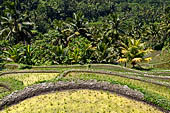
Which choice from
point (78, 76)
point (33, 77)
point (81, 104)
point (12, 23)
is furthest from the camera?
point (12, 23)

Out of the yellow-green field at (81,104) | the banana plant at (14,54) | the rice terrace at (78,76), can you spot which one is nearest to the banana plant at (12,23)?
the rice terrace at (78,76)

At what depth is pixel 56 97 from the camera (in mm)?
15500

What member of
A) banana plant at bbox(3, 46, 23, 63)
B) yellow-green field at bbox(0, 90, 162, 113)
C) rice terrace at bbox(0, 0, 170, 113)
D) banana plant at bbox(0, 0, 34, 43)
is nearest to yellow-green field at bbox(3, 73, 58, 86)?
rice terrace at bbox(0, 0, 170, 113)

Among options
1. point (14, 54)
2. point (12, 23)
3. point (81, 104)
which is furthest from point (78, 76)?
point (12, 23)

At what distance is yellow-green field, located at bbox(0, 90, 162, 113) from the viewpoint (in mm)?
13609

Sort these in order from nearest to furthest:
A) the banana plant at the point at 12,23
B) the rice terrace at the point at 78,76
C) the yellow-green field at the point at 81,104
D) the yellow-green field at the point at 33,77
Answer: the yellow-green field at the point at 81,104 → the rice terrace at the point at 78,76 → the yellow-green field at the point at 33,77 → the banana plant at the point at 12,23

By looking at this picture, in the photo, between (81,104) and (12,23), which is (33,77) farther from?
(12,23)

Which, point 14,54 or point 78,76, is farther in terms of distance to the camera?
point 14,54

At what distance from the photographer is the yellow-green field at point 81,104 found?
1361cm

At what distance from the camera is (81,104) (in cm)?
1433

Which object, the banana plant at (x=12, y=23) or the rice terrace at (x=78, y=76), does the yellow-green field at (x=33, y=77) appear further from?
the banana plant at (x=12, y=23)

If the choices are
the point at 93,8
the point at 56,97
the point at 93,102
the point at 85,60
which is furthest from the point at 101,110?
the point at 93,8

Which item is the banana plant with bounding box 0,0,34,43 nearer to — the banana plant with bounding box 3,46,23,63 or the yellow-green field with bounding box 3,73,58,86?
the banana plant with bounding box 3,46,23,63

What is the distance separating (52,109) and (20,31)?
2576 cm
